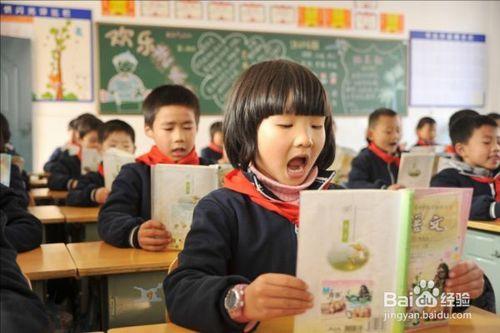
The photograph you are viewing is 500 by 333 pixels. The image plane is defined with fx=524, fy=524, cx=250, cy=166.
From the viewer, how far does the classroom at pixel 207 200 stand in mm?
842

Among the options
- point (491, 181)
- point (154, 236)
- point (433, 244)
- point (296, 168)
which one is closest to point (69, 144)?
point (154, 236)

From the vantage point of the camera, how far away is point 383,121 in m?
3.99

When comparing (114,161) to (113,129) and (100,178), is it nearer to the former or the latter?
(100,178)

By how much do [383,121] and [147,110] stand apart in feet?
7.65

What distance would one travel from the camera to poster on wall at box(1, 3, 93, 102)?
507 cm

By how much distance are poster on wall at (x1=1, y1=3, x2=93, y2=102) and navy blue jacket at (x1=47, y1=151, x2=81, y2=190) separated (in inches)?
49.9

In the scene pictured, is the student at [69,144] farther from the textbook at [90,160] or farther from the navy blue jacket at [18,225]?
the navy blue jacket at [18,225]

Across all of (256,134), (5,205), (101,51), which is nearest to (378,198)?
(256,134)

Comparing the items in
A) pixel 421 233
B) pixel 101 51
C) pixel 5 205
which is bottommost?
pixel 5 205

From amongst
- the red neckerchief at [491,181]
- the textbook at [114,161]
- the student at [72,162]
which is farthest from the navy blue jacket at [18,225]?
the red neckerchief at [491,181]

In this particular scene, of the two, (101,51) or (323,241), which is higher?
(101,51)

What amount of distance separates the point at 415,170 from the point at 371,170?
827 millimetres

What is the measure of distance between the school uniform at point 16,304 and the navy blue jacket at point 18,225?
34.6 inches

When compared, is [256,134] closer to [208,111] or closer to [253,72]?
[253,72]
